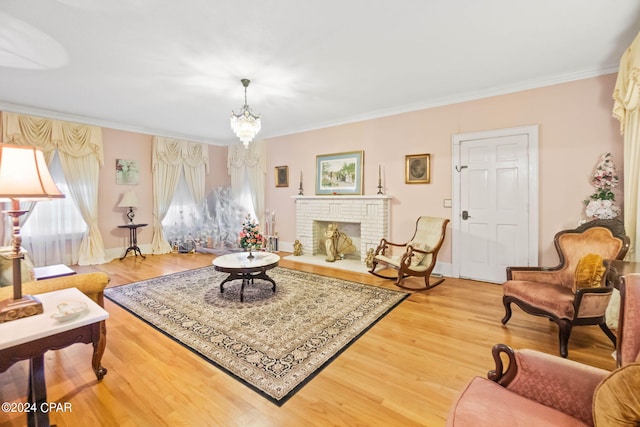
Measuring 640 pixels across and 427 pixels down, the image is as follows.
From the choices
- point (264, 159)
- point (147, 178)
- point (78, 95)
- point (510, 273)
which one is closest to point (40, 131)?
point (78, 95)

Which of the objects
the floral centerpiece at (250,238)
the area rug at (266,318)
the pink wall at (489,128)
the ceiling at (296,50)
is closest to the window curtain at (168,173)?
the ceiling at (296,50)

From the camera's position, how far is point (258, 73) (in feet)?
11.1

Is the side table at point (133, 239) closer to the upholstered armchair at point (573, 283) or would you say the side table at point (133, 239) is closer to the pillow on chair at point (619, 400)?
the upholstered armchair at point (573, 283)

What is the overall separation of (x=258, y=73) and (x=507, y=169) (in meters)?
3.53

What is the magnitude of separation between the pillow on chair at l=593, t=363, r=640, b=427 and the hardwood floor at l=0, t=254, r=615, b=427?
2.71 feet

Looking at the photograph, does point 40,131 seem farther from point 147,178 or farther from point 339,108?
point 339,108

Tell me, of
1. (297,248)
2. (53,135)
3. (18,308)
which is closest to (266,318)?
(18,308)

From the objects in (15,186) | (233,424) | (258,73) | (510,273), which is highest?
(258,73)

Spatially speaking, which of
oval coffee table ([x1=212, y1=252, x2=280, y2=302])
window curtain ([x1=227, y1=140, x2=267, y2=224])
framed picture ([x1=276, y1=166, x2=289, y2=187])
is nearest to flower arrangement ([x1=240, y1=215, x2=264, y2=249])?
oval coffee table ([x1=212, y1=252, x2=280, y2=302])

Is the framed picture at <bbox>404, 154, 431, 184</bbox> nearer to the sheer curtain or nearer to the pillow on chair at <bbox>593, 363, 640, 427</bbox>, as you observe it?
the pillow on chair at <bbox>593, 363, 640, 427</bbox>

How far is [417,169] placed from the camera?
464 centimetres

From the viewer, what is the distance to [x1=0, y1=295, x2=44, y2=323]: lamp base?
58.4 inches

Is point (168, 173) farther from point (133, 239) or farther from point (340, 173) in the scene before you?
point (340, 173)

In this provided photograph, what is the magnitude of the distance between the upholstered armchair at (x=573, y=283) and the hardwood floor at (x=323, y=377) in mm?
267
